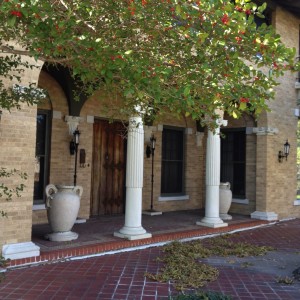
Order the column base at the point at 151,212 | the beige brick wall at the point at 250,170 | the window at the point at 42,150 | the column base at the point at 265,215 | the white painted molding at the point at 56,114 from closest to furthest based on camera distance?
1. the window at the point at 42,150
2. the white painted molding at the point at 56,114
3. the column base at the point at 265,215
4. the column base at the point at 151,212
5. the beige brick wall at the point at 250,170

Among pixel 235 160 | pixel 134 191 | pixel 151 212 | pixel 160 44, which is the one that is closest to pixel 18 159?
pixel 134 191

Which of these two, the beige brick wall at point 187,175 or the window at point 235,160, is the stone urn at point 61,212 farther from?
the window at point 235,160

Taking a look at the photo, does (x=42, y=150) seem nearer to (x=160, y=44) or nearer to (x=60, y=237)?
(x=60, y=237)

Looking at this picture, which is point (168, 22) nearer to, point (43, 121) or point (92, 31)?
point (92, 31)

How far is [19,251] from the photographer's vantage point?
19.1 ft

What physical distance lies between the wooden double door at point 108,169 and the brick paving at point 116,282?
359 centimetres

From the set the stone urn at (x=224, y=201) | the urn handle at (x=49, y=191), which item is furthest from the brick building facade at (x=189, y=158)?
the urn handle at (x=49, y=191)

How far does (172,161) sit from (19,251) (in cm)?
703

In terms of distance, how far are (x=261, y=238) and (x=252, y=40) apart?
6.38m

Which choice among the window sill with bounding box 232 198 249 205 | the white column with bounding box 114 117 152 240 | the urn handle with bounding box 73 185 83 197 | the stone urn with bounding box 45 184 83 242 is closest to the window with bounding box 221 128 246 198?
the window sill with bounding box 232 198 249 205

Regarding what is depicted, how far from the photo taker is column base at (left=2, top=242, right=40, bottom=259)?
5.70m

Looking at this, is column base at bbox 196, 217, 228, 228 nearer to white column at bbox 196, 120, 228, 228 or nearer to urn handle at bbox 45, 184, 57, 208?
white column at bbox 196, 120, 228, 228

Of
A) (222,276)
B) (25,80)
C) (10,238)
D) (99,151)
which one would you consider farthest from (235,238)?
(25,80)

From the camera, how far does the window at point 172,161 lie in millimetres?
11984
